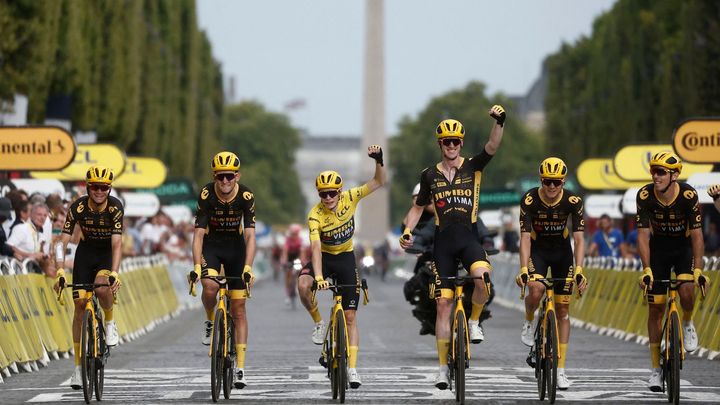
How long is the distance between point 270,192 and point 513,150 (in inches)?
1160

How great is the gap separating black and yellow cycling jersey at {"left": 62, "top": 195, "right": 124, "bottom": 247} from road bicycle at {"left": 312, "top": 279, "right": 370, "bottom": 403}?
1.79 m

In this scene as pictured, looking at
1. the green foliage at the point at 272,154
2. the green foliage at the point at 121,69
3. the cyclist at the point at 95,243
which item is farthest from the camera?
the green foliage at the point at 272,154

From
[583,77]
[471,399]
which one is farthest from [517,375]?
[583,77]

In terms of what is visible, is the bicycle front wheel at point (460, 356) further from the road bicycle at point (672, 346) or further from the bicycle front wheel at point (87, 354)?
the bicycle front wheel at point (87, 354)

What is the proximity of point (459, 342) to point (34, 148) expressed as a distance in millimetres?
13687

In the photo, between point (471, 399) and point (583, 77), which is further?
point (583, 77)

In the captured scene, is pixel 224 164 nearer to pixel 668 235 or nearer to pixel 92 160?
pixel 668 235

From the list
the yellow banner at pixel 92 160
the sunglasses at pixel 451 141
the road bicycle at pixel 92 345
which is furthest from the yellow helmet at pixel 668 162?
the yellow banner at pixel 92 160

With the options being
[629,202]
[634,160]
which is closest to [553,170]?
[629,202]

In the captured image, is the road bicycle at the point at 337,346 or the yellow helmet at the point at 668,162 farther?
the yellow helmet at the point at 668,162

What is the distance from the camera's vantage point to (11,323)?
19.1 meters

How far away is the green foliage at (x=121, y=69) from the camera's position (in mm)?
38938

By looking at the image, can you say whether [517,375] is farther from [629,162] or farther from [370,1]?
[370,1]

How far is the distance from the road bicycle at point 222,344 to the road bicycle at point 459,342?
1743 mm
